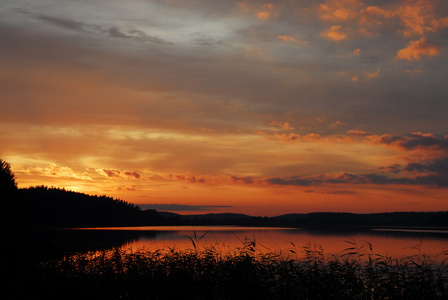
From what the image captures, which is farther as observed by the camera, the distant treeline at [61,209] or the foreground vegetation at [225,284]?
the distant treeline at [61,209]

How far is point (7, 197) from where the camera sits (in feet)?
249

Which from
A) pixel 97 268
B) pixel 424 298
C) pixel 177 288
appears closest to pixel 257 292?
pixel 177 288

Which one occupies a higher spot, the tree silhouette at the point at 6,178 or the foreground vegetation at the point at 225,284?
the tree silhouette at the point at 6,178

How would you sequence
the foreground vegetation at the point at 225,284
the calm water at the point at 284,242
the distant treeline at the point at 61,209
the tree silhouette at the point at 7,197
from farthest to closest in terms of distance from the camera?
1. the distant treeline at the point at 61,209
2. the tree silhouette at the point at 7,197
3. the calm water at the point at 284,242
4. the foreground vegetation at the point at 225,284

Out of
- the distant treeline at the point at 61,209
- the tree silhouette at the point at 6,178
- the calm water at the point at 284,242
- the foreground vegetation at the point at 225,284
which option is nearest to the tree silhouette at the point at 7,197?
the tree silhouette at the point at 6,178

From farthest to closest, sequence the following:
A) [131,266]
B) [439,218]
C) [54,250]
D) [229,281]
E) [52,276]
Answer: [439,218], [54,250], [131,266], [52,276], [229,281]

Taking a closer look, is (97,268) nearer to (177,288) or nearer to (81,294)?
(81,294)

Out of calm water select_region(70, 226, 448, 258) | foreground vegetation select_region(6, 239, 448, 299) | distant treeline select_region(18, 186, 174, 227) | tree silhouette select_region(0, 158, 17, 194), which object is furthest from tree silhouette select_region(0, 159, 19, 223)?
distant treeline select_region(18, 186, 174, 227)

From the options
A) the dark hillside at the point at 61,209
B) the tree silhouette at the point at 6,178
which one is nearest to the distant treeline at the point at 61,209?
the dark hillside at the point at 61,209

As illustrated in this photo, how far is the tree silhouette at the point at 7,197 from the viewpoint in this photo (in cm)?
7431

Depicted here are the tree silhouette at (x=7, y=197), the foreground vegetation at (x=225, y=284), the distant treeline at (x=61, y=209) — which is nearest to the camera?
the foreground vegetation at (x=225, y=284)

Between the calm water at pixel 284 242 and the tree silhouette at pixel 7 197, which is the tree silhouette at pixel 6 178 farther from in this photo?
the calm water at pixel 284 242

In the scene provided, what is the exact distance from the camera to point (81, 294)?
17.6m

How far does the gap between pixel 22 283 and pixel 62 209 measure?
168586 mm
